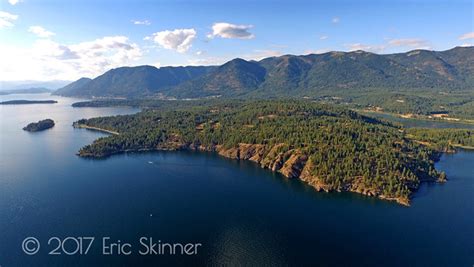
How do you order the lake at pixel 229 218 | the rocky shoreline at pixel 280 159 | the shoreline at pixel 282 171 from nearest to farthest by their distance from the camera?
the lake at pixel 229 218 → the shoreline at pixel 282 171 → the rocky shoreline at pixel 280 159

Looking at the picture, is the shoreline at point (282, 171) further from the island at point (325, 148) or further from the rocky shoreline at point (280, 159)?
the island at point (325, 148)

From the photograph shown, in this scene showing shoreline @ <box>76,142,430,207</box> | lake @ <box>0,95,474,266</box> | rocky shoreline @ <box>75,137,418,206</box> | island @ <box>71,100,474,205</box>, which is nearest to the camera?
lake @ <box>0,95,474,266</box>

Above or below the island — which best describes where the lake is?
below

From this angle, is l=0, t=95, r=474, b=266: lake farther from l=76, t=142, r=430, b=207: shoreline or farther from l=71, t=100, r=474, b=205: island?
l=71, t=100, r=474, b=205: island

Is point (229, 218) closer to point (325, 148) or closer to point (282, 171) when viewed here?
point (282, 171)

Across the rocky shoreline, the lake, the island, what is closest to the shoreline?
the rocky shoreline

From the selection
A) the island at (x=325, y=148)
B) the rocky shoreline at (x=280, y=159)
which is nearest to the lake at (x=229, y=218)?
the rocky shoreline at (x=280, y=159)

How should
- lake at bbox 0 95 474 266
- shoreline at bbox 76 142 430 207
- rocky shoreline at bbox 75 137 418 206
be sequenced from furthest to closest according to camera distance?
rocky shoreline at bbox 75 137 418 206, shoreline at bbox 76 142 430 207, lake at bbox 0 95 474 266

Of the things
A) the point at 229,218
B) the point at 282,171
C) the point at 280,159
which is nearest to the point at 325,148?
the point at 280,159

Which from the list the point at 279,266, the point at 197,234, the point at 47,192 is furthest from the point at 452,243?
the point at 47,192
